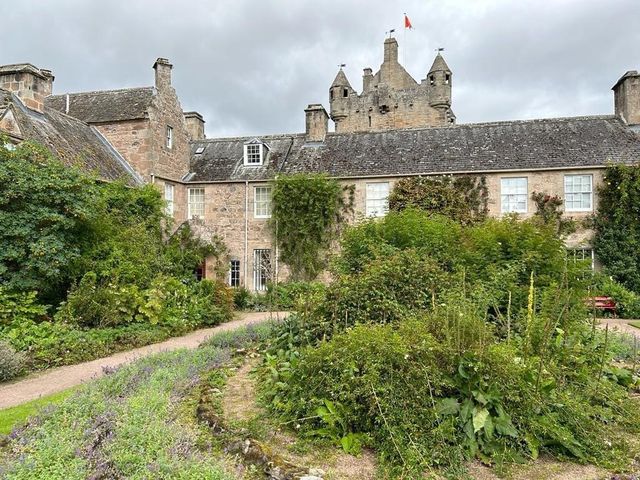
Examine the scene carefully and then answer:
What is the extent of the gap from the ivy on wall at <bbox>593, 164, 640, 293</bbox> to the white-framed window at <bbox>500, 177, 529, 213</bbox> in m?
2.75

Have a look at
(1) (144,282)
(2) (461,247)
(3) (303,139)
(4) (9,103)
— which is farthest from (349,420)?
(3) (303,139)

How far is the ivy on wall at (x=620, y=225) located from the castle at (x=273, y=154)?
1.72ft

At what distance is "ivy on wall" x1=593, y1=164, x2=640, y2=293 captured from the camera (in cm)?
1733

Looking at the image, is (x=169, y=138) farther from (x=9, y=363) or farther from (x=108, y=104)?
(x=9, y=363)

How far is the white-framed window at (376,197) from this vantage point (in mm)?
20266

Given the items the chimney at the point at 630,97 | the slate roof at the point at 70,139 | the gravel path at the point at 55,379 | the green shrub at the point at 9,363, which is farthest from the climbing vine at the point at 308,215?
the green shrub at the point at 9,363

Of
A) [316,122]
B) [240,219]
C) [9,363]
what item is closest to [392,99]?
[316,122]

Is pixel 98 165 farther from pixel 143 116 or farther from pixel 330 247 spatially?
pixel 330 247

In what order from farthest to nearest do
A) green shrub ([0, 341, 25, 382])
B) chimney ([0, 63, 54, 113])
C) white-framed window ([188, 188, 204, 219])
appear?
white-framed window ([188, 188, 204, 219]) < chimney ([0, 63, 54, 113]) < green shrub ([0, 341, 25, 382])

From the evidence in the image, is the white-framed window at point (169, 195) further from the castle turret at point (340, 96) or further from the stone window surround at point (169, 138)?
the castle turret at point (340, 96)

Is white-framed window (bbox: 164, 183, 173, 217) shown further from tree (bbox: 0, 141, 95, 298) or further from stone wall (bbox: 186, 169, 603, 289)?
tree (bbox: 0, 141, 95, 298)

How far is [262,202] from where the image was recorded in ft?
70.9

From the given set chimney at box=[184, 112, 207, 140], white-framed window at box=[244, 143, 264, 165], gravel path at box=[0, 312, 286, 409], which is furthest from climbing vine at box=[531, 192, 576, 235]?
chimney at box=[184, 112, 207, 140]

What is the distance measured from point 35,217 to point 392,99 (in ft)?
91.3
